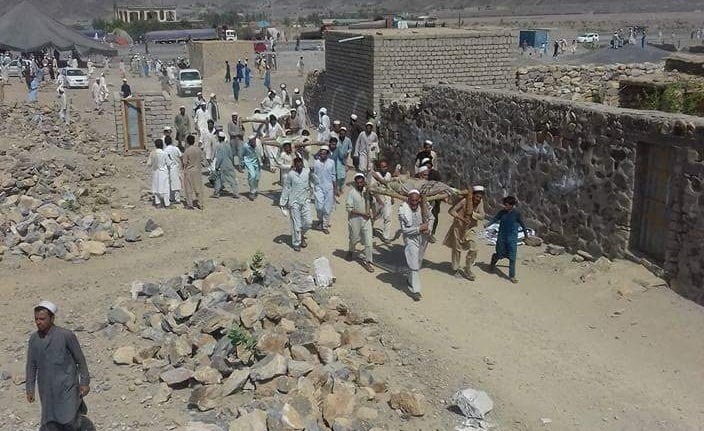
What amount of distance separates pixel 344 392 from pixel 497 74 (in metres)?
12.9

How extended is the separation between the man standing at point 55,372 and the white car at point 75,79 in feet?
100

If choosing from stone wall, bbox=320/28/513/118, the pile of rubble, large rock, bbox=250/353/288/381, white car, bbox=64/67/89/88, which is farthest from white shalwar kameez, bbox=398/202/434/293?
white car, bbox=64/67/89/88

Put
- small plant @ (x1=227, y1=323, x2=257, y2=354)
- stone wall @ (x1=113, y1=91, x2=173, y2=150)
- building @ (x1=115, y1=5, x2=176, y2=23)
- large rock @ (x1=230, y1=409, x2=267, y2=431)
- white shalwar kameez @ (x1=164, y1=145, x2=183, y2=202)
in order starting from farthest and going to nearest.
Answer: building @ (x1=115, y1=5, x2=176, y2=23) → stone wall @ (x1=113, y1=91, x2=173, y2=150) → white shalwar kameez @ (x1=164, y1=145, x2=183, y2=202) → small plant @ (x1=227, y1=323, x2=257, y2=354) → large rock @ (x1=230, y1=409, x2=267, y2=431)

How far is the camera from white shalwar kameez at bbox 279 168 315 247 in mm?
10719

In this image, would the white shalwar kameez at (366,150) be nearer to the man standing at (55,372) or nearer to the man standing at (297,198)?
the man standing at (297,198)

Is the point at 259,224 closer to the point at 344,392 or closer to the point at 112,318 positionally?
the point at 112,318

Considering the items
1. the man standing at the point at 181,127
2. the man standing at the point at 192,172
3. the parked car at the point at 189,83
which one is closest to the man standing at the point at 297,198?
the man standing at the point at 192,172

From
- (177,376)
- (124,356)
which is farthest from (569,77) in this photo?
(177,376)

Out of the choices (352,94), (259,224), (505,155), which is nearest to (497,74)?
(352,94)

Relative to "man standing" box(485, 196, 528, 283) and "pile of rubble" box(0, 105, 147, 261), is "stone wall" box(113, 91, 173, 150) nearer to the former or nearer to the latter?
"pile of rubble" box(0, 105, 147, 261)

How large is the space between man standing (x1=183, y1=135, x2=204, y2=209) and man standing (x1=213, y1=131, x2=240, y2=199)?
605 mm

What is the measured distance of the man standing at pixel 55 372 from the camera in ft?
18.8

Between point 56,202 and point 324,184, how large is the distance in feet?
16.5

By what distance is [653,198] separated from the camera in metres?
9.65
